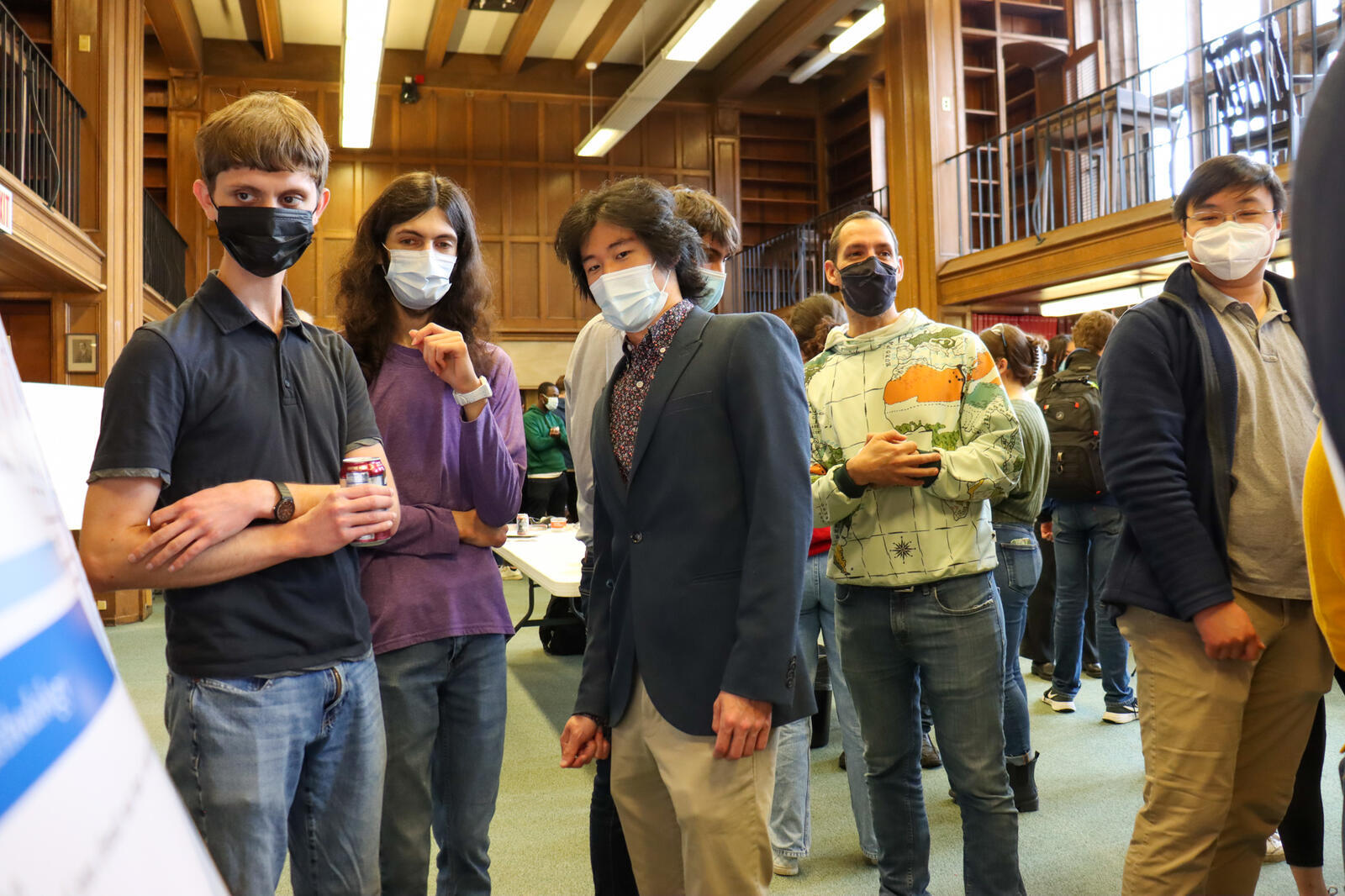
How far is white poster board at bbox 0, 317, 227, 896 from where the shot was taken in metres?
0.15

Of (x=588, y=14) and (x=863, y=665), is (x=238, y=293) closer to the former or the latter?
(x=863, y=665)

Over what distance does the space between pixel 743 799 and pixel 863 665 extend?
797 millimetres

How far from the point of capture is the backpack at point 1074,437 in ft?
12.7

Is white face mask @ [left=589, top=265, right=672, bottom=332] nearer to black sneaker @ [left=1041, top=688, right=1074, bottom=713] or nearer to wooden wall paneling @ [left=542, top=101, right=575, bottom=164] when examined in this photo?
black sneaker @ [left=1041, top=688, right=1074, bottom=713]

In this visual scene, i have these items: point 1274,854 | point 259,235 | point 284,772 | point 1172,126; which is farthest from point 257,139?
point 1172,126

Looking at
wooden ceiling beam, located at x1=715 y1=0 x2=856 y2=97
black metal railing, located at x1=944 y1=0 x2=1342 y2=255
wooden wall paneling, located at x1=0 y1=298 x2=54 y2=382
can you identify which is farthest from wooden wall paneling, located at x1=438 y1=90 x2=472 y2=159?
wooden wall paneling, located at x1=0 y1=298 x2=54 y2=382

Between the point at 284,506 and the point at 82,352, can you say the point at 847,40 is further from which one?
the point at 284,506

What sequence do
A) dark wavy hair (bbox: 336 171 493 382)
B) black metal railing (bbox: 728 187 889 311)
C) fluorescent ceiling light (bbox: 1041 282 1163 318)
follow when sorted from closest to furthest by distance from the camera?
1. dark wavy hair (bbox: 336 171 493 382)
2. fluorescent ceiling light (bbox: 1041 282 1163 318)
3. black metal railing (bbox: 728 187 889 311)

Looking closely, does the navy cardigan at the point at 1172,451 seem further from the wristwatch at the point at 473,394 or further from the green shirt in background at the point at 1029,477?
the green shirt in background at the point at 1029,477

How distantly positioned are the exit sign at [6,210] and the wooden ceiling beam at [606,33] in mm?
6771

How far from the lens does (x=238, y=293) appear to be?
1.45 m

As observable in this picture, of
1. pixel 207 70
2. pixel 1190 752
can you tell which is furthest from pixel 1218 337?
pixel 207 70

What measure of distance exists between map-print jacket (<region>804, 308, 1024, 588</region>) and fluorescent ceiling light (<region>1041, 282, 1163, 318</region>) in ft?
20.8

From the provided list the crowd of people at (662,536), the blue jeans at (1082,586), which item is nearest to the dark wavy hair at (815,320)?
the crowd of people at (662,536)
